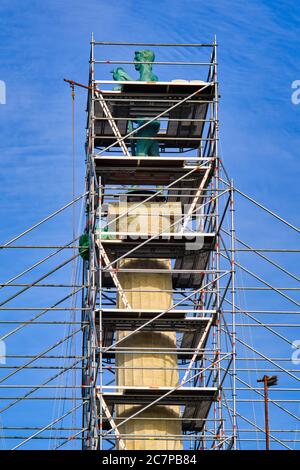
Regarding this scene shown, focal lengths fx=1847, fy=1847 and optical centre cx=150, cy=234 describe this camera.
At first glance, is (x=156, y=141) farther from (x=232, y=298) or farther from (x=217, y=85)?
(x=232, y=298)

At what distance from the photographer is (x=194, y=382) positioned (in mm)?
78000

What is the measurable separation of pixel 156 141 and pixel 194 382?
33.8 feet

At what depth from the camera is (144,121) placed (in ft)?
255

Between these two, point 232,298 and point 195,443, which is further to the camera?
point 195,443

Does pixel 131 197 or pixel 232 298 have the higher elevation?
pixel 131 197

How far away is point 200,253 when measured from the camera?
247 ft

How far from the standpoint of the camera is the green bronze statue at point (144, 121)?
77062 mm

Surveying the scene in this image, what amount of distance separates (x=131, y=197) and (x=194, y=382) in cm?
844

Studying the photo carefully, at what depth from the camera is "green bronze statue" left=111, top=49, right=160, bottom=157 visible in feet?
253
